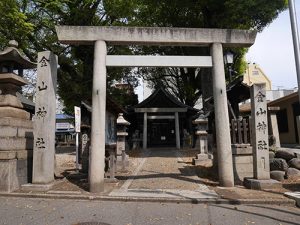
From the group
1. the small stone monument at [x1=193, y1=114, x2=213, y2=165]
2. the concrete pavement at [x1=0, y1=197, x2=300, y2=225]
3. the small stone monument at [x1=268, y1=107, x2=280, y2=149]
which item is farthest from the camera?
the small stone monument at [x1=268, y1=107, x2=280, y2=149]

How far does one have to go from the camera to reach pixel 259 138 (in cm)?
1032

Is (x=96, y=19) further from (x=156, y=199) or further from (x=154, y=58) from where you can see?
(x=156, y=199)

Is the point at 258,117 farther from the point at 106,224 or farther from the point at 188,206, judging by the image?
the point at 106,224

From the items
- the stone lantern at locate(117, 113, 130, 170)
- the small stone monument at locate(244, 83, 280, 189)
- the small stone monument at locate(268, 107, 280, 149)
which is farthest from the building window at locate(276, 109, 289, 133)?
the small stone monument at locate(244, 83, 280, 189)

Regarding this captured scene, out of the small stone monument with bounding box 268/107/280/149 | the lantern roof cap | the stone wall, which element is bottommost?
the stone wall

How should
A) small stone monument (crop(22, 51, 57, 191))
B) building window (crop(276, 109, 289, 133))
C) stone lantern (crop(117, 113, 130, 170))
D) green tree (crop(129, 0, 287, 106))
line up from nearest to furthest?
small stone monument (crop(22, 51, 57, 191))
stone lantern (crop(117, 113, 130, 170))
green tree (crop(129, 0, 287, 106))
building window (crop(276, 109, 289, 133))

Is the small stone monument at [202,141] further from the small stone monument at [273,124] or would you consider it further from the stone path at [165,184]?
the small stone monument at [273,124]

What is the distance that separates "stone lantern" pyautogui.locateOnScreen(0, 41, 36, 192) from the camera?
916 centimetres

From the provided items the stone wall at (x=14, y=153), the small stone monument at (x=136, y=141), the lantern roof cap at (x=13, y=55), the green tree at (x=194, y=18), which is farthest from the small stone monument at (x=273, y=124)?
the small stone monument at (x=136, y=141)

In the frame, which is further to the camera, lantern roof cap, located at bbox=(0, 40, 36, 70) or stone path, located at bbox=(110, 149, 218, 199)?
lantern roof cap, located at bbox=(0, 40, 36, 70)

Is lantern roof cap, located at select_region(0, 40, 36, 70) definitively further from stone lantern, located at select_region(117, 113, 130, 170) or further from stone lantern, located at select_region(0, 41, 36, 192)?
stone lantern, located at select_region(117, 113, 130, 170)

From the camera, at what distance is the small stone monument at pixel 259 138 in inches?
397

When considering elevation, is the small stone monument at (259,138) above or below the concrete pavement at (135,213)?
above

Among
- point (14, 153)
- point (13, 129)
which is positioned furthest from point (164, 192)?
point (13, 129)
